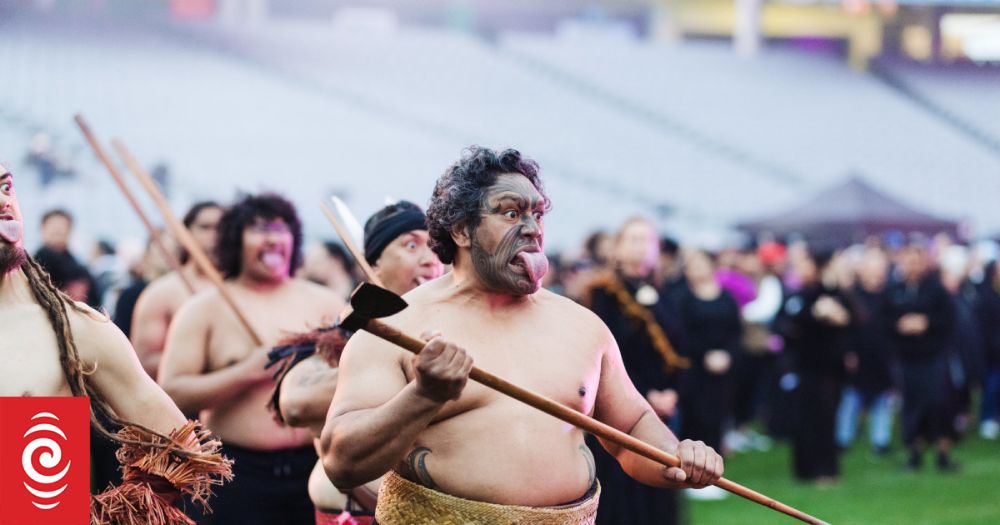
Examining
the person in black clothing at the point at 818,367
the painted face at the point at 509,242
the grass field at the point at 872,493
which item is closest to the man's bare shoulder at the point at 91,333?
the painted face at the point at 509,242

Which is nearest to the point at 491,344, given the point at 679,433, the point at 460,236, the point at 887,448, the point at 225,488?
the point at 460,236

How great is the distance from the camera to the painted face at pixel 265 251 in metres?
6.24

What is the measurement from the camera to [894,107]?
36.6 metres

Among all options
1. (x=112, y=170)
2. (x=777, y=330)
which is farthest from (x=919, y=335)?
(x=112, y=170)

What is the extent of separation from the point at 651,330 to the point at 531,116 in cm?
2567

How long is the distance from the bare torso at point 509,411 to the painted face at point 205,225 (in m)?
4.07

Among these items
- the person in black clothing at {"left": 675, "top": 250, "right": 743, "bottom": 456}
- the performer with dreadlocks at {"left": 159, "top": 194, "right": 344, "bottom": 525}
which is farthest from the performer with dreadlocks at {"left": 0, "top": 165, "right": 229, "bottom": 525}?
the person in black clothing at {"left": 675, "top": 250, "right": 743, "bottom": 456}

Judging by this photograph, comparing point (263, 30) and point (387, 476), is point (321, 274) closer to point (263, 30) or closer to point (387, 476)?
point (387, 476)

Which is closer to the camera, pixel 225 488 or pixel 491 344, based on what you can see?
pixel 491 344

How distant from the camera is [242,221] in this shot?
6.34m

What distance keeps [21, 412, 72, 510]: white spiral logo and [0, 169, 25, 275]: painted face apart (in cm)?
40

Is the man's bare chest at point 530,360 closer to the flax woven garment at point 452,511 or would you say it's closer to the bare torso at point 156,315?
the flax woven garment at point 452,511

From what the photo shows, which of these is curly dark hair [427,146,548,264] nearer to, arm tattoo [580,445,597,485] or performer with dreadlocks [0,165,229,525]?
arm tattoo [580,445,597,485]

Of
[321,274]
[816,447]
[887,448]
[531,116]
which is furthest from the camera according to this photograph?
[531,116]
